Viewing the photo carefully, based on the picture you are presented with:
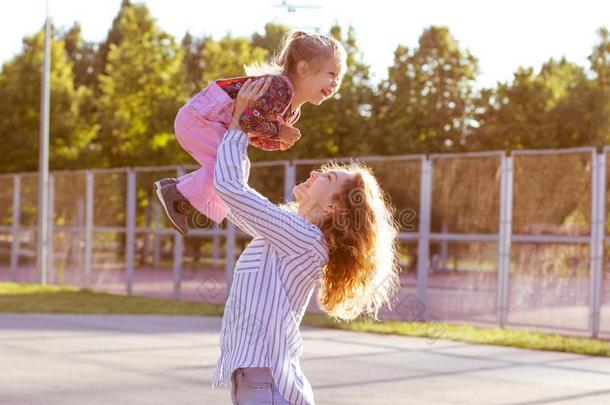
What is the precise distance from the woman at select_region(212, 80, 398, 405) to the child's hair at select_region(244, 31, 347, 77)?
0.15 m

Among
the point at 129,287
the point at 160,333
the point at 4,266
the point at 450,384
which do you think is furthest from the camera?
the point at 4,266

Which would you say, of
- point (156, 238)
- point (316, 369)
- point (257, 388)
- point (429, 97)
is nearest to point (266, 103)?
point (257, 388)

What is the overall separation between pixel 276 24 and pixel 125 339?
27325mm

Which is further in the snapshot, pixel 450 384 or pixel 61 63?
pixel 61 63

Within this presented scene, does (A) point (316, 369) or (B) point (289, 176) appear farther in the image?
(B) point (289, 176)

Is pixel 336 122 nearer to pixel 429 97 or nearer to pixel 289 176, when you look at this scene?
pixel 429 97

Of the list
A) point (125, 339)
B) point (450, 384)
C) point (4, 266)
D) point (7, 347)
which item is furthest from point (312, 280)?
point (4, 266)

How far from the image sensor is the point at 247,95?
3.30 meters

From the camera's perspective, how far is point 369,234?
3.55m

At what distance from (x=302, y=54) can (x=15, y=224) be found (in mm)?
24593

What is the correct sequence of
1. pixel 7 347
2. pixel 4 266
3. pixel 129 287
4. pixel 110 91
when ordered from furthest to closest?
pixel 110 91
pixel 4 266
pixel 129 287
pixel 7 347

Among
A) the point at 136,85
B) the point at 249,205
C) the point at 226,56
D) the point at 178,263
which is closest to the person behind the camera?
the point at 249,205

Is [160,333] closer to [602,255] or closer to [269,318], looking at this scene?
[602,255]

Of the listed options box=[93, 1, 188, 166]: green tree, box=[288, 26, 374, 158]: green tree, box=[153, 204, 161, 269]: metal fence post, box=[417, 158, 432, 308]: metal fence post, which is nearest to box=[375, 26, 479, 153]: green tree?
box=[288, 26, 374, 158]: green tree
